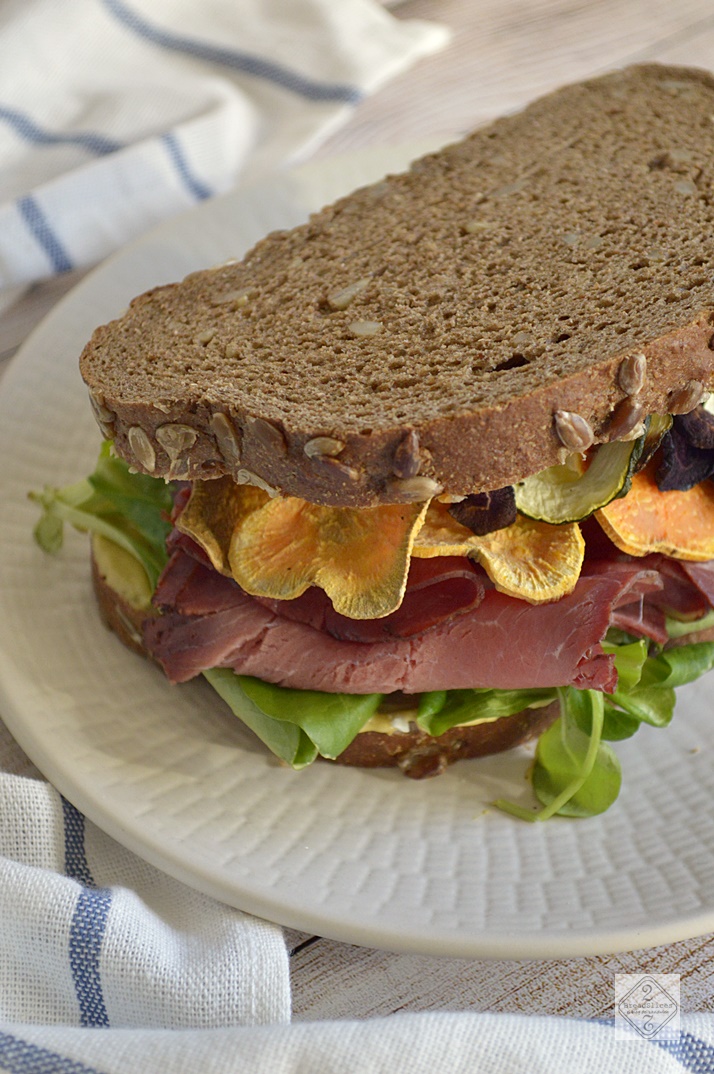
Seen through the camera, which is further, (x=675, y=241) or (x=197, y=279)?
(x=197, y=279)

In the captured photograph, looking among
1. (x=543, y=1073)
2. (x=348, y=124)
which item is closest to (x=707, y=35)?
(x=348, y=124)

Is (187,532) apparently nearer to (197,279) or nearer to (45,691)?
(45,691)

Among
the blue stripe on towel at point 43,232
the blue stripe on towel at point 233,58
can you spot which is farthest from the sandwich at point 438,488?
the blue stripe on towel at point 233,58

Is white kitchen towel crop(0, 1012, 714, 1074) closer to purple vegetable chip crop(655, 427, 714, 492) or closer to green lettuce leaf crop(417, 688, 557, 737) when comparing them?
green lettuce leaf crop(417, 688, 557, 737)

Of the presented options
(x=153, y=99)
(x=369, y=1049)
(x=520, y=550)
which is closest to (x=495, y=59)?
(x=153, y=99)

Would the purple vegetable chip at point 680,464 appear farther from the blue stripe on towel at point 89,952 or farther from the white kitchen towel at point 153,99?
the white kitchen towel at point 153,99
